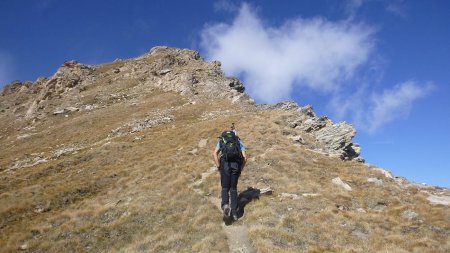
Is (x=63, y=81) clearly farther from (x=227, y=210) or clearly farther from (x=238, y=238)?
(x=238, y=238)

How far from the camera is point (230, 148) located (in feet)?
55.6

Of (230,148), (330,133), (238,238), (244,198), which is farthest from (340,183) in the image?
(330,133)

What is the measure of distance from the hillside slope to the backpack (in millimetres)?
2693

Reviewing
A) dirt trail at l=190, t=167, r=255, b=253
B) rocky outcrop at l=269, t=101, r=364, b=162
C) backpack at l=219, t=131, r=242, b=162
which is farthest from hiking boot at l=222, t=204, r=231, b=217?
rocky outcrop at l=269, t=101, r=364, b=162

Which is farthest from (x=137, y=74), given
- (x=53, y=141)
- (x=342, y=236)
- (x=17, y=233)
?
(x=342, y=236)

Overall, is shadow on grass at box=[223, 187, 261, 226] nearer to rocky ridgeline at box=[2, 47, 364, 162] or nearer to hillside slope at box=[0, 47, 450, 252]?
hillside slope at box=[0, 47, 450, 252]

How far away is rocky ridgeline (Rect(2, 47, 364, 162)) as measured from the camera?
3386 centimetres

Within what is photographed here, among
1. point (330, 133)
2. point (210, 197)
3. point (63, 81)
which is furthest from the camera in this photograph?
point (63, 81)

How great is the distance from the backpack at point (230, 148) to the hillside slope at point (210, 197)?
106 inches

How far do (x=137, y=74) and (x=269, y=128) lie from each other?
6172 centimetres

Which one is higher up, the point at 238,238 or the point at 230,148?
the point at 230,148

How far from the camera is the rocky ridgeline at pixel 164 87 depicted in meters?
33.9

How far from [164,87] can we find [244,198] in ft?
189

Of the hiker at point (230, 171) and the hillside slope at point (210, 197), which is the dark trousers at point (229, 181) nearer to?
the hiker at point (230, 171)
